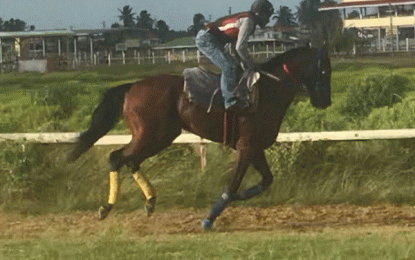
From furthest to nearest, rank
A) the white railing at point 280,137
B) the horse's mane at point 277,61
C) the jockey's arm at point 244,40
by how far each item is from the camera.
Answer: the white railing at point 280,137 < the horse's mane at point 277,61 < the jockey's arm at point 244,40

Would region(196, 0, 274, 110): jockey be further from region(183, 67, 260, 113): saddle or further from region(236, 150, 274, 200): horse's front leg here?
region(236, 150, 274, 200): horse's front leg

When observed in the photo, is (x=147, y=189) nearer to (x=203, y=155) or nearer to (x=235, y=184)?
(x=235, y=184)

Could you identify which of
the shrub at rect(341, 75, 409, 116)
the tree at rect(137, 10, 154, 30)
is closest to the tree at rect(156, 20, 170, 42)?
the tree at rect(137, 10, 154, 30)

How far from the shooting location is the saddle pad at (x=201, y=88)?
10.1m

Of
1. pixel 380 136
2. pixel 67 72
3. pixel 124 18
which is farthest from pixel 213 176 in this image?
pixel 124 18

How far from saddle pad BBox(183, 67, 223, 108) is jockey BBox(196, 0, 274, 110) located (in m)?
0.10

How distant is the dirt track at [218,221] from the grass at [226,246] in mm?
701

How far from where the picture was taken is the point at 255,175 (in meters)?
12.3

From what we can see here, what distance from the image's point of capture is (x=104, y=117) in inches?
417

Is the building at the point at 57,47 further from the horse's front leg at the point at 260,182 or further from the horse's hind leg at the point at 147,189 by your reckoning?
the horse's front leg at the point at 260,182

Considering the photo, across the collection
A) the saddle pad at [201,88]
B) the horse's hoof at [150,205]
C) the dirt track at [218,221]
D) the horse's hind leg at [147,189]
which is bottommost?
the dirt track at [218,221]

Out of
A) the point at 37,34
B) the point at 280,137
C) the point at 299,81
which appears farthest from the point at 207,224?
the point at 37,34

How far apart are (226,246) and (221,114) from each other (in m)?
2.05

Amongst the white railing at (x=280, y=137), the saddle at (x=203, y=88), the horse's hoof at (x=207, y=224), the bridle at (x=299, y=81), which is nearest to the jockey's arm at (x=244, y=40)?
the saddle at (x=203, y=88)
